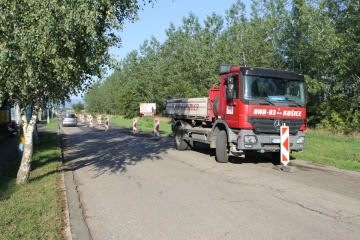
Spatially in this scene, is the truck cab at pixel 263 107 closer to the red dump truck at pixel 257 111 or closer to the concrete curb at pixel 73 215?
the red dump truck at pixel 257 111

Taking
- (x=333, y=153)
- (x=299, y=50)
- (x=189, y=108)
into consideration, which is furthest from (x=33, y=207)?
(x=299, y=50)

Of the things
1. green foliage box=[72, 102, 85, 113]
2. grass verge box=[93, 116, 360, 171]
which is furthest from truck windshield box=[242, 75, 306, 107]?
green foliage box=[72, 102, 85, 113]

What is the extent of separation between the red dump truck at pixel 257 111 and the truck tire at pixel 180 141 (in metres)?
3.69

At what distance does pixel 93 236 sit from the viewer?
16.8 feet

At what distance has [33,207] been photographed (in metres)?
6.24

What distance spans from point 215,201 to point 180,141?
9.17 metres

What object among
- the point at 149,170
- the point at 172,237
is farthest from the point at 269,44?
the point at 172,237

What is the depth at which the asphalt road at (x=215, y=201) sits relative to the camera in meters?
5.23

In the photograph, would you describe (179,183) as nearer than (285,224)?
No

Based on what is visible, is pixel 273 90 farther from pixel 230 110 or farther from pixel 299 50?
pixel 299 50

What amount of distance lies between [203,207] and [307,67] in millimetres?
21834

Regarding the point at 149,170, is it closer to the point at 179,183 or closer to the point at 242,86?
the point at 179,183

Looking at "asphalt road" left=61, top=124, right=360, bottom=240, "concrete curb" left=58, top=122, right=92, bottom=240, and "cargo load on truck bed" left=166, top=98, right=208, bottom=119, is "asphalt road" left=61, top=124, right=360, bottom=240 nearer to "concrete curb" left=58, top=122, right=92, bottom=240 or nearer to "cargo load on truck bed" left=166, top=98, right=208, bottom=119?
"concrete curb" left=58, top=122, right=92, bottom=240

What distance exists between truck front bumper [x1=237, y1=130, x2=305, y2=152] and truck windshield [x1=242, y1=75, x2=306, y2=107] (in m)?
1.01
